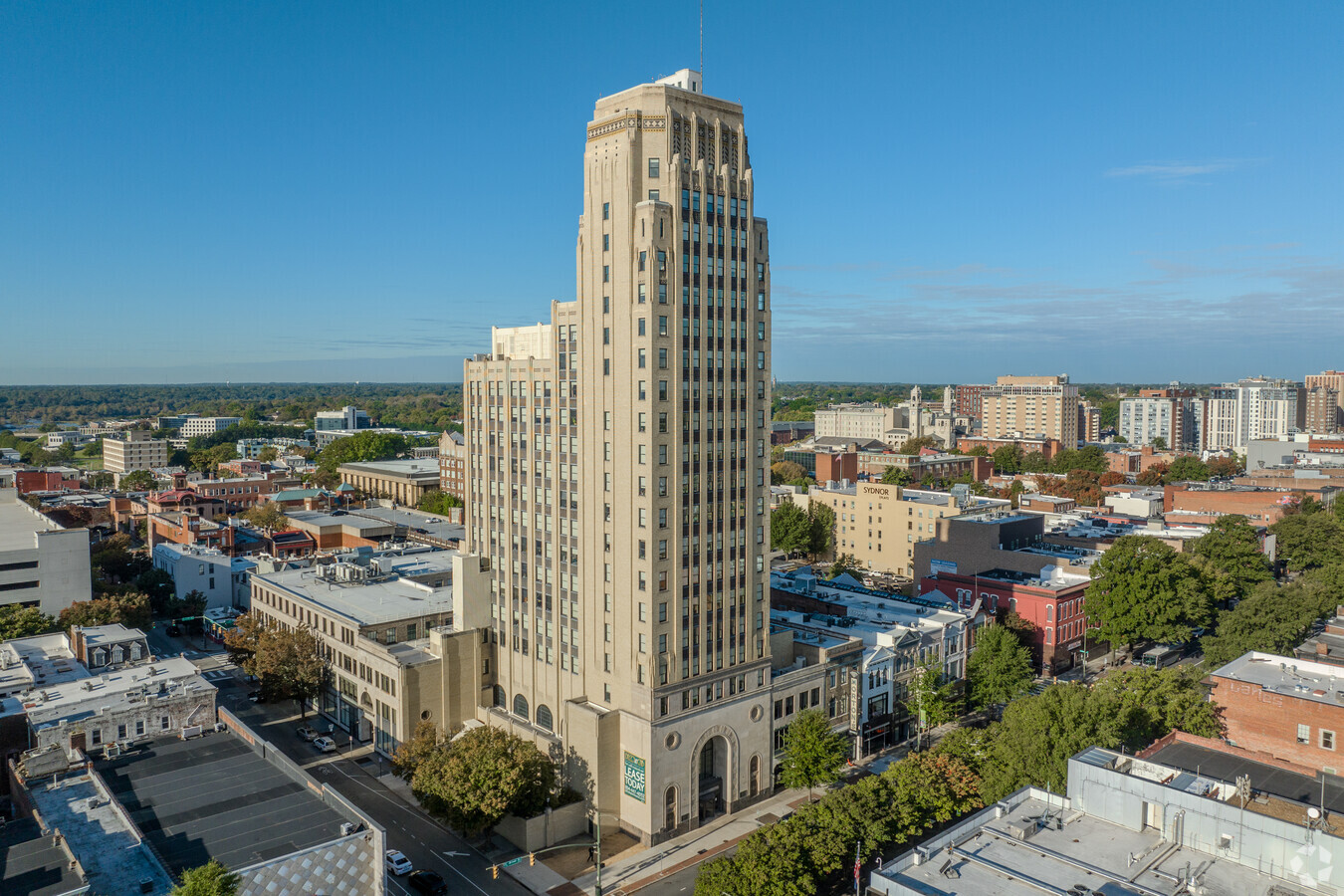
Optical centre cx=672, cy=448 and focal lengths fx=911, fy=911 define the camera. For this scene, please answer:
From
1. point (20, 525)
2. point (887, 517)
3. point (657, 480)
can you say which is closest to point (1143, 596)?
point (887, 517)

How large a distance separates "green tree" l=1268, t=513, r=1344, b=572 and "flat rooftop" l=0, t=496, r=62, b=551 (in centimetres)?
19772

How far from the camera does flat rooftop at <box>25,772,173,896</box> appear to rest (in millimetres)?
47281

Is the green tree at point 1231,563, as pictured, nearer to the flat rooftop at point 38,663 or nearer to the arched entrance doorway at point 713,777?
the arched entrance doorway at point 713,777

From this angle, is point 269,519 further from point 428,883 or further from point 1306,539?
point 1306,539

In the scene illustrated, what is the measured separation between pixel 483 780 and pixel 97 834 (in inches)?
967

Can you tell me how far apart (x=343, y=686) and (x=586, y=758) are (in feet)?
115

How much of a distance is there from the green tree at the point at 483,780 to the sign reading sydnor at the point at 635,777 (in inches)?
239

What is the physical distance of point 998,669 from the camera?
94.7 metres

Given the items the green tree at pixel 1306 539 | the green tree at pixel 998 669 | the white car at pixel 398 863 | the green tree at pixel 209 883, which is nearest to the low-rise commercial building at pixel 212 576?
the white car at pixel 398 863

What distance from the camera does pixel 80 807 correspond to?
54.5m

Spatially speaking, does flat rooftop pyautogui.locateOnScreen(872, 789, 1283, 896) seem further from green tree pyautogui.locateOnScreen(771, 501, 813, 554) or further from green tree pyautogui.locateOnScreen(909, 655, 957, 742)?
green tree pyautogui.locateOnScreen(771, 501, 813, 554)

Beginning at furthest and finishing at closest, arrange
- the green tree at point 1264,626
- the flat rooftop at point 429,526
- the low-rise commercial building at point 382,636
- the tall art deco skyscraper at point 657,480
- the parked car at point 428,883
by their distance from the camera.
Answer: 1. the flat rooftop at point 429,526
2. the green tree at point 1264,626
3. the low-rise commercial building at point 382,636
4. the tall art deco skyscraper at point 657,480
5. the parked car at point 428,883

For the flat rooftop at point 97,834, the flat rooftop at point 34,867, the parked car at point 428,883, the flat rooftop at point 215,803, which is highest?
the flat rooftop at point 34,867

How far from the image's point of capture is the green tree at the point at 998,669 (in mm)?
94500
